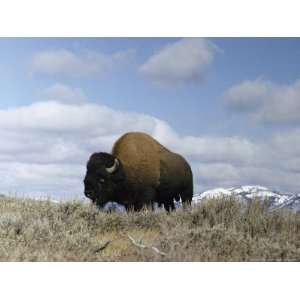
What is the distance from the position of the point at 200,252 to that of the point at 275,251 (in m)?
0.72

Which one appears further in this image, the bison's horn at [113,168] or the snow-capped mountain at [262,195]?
the bison's horn at [113,168]

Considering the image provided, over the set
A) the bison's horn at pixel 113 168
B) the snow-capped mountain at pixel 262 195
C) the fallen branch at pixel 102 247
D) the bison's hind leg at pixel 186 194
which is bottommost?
the fallen branch at pixel 102 247

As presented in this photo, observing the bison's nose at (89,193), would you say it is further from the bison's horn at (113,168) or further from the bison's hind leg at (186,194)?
the bison's hind leg at (186,194)

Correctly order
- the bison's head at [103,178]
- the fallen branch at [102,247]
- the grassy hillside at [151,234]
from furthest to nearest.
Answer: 1. the bison's head at [103,178]
2. the fallen branch at [102,247]
3. the grassy hillside at [151,234]

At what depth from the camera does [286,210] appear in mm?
6863

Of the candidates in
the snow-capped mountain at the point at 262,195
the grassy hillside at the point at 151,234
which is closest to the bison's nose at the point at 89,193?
the grassy hillside at the point at 151,234

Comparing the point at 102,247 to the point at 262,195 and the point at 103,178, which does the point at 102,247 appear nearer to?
the point at 103,178

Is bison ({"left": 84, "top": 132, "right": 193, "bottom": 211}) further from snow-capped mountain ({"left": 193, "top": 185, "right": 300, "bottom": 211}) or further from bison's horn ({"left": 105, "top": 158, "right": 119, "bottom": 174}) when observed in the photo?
snow-capped mountain ({"left": 193, "top": 185, "right": 300, "bottom": 211})

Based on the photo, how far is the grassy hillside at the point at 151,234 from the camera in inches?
230

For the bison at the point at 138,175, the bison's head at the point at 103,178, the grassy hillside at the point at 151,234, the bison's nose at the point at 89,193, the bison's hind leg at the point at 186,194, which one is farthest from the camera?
the bison's hind leg at the point at 186,194

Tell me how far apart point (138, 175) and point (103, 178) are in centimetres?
72

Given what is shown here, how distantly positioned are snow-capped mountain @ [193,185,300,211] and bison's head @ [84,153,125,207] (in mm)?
1181
